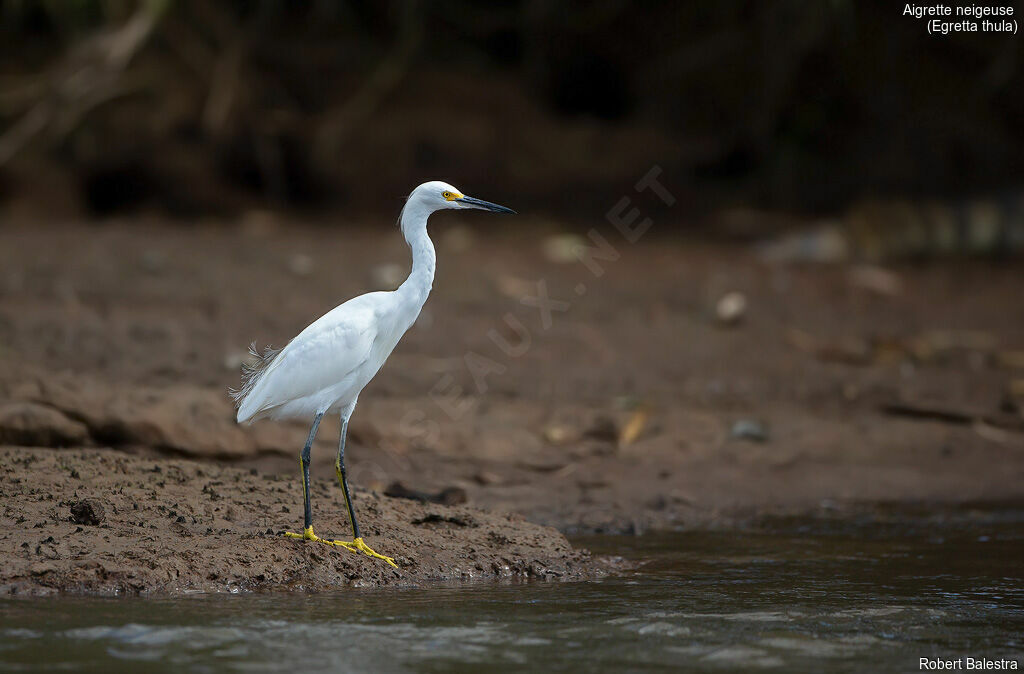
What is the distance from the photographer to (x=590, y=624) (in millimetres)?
4852

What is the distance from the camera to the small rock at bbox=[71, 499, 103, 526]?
18.6 feet

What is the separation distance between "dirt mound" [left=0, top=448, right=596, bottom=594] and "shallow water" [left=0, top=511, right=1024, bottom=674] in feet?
0.59

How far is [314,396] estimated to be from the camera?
19.2 ft

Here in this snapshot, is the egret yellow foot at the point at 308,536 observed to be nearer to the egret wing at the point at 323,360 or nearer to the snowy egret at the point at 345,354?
the snowy egret at the point at 345,354

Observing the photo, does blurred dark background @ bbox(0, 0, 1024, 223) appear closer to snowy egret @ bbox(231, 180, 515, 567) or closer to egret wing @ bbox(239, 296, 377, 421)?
snowy egret @ bbox(231, 180, 515, 567)

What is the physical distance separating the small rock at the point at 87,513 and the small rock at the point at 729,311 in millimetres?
6448

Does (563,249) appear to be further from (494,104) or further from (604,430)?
(604,430)

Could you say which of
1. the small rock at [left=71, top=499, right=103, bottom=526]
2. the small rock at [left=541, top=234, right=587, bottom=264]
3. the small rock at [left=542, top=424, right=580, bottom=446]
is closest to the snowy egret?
the small rock at [left=71, top=499, right=103, bottom=526]

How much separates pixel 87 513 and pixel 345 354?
1.40 meters

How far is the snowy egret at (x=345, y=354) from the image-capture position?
18.9ft

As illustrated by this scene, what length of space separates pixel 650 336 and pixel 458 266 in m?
2.24

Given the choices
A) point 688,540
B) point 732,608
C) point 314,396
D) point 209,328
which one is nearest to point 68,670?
point 314,396

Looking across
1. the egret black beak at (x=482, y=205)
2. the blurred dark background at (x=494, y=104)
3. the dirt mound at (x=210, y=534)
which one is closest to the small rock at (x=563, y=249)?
the blurred dark background at (x=494, y=104)

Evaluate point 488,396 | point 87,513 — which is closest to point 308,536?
point 87,513
